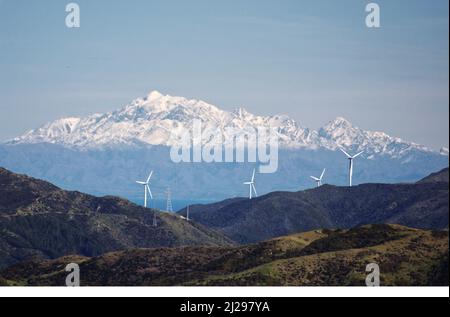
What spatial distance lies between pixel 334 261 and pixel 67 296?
116 m

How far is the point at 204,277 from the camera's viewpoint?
18400 cm

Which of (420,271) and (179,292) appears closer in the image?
(179,292)

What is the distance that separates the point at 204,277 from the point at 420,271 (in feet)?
128
